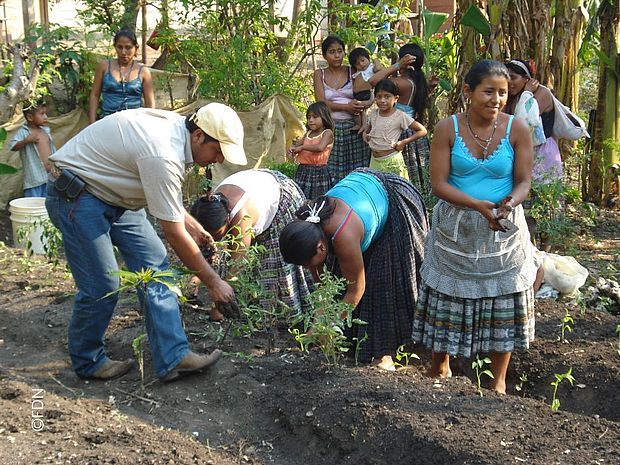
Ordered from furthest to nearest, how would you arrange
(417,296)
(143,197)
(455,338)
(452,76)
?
(452,76)
(417,296)
(455,338)
(143,197)

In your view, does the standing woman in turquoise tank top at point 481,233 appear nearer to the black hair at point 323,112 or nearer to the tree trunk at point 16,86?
the black hair at point 323,112

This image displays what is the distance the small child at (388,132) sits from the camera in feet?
23.3

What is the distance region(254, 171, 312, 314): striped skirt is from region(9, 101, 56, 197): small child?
3.61 metres

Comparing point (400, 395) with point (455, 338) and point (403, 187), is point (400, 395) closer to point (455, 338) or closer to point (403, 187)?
point (455, 338)

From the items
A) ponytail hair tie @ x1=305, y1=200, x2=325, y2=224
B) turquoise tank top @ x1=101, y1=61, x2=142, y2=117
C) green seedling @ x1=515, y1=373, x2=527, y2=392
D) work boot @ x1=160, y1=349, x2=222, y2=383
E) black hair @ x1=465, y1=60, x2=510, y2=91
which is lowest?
green seedling @ x1=515, y1=373, x2=527, y2=392

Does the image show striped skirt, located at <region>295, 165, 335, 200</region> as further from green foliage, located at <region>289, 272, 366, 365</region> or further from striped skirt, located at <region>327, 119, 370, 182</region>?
green foliage, located at <region>289, 272, 366, 365</region>

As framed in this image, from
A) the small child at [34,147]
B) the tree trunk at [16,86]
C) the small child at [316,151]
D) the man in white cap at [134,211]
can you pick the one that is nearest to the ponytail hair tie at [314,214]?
the man in white cap at [134,211]

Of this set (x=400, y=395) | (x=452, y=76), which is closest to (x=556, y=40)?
(x=452, y=76)

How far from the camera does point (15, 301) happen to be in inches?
223

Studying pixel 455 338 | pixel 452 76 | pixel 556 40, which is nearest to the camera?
pixel 455 338

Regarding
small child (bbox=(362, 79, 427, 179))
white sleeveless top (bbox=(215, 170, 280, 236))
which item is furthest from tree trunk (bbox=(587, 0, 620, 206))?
white sleeveless top (bbox=(215, 170, 280, 236))

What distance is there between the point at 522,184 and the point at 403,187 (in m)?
0.87

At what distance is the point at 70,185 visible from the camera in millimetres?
3848

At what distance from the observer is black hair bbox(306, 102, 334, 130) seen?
7.31 m
